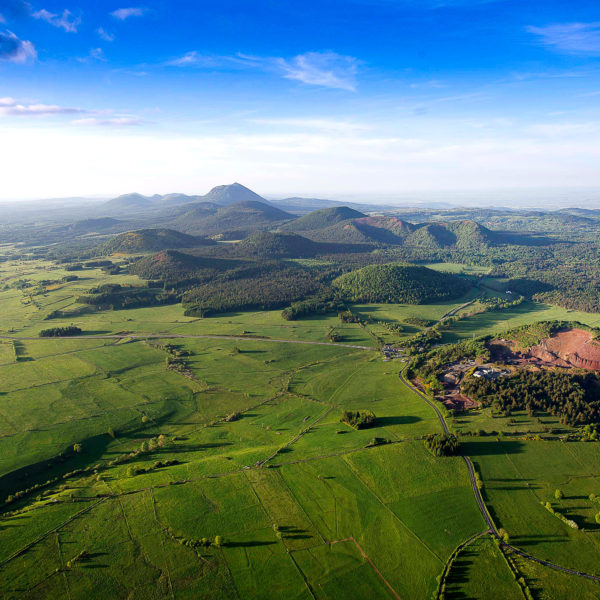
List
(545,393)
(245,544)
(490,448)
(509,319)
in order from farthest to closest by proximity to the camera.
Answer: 1. (509,319)
2. (545,393)
3. (490,448)
4. (245,544)

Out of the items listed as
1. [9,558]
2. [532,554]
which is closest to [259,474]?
[9,558]

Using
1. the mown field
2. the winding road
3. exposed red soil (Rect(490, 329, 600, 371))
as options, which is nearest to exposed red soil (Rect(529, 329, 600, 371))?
exposed red soil (Rect(490, 329, 600, 371))

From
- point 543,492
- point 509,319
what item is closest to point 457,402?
point 543,492

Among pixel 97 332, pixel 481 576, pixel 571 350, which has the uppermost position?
pixel 571 350

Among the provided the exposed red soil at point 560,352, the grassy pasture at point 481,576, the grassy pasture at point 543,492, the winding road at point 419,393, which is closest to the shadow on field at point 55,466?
the winding road at point 419,393

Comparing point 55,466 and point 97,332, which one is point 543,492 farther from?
point 97,332

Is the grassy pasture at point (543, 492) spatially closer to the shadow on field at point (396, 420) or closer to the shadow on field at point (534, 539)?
the shadow on field at point (534, 539)

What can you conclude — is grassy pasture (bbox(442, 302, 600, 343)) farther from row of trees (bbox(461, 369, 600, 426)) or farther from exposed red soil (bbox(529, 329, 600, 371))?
row of trees (bbox(461, 369, 600, 426))
